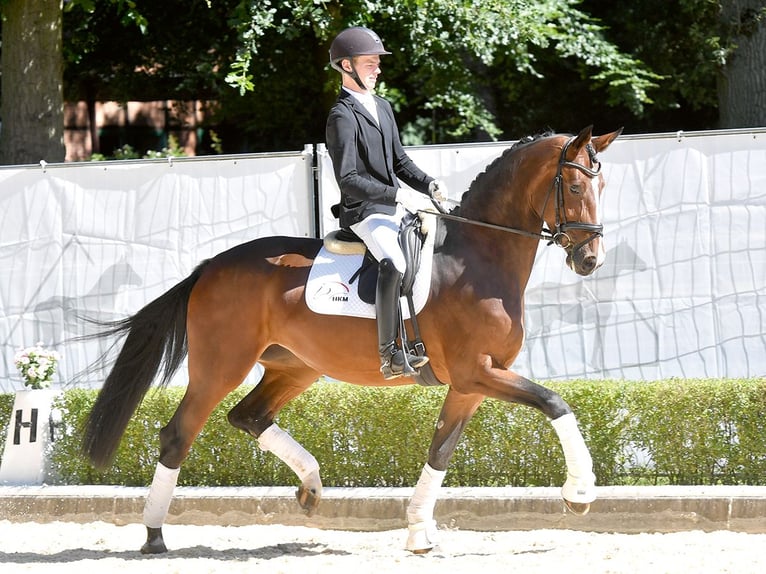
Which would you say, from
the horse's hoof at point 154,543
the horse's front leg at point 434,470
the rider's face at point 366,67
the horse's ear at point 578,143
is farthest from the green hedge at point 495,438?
the rider's face at point 366,67

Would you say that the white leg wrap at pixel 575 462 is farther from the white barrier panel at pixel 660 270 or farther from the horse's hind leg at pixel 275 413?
the white barrier panel at pixel 660 270

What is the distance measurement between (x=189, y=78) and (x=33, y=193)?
6310 millimetres

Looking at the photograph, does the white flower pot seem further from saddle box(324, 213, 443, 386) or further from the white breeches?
the white breeches

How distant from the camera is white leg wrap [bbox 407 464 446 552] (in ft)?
19.3

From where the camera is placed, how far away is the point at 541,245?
836 cm

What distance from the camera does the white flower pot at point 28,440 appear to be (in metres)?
7.49

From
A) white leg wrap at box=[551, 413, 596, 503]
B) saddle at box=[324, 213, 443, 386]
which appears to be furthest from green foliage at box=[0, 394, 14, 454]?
white leg wrap at box=[551, 413, 596, 503]

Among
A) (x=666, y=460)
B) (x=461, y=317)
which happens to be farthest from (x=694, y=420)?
(x=461, y=317)

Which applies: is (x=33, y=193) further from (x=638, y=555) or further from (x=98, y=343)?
(x=638, y=555)

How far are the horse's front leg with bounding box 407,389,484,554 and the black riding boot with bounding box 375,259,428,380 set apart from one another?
18.1 inches

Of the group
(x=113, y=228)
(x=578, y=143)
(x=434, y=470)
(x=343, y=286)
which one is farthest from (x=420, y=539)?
(x=113, y=228)

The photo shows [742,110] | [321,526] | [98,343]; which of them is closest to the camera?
[321,526]

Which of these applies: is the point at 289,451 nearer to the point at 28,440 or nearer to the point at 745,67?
the point at 28,440

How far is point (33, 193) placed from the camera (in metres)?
9.08
